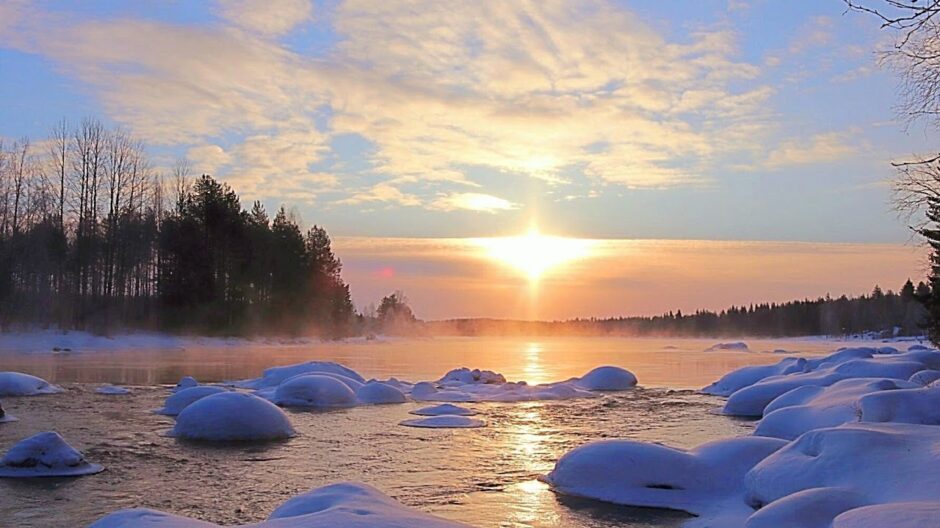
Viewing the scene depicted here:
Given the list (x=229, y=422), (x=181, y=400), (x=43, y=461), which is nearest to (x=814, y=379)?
(x=229, y=422)

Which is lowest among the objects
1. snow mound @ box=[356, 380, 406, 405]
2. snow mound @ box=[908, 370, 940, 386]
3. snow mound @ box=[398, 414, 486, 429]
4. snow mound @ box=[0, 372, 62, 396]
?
snow mound @ box=[398, 414, 486, 429]

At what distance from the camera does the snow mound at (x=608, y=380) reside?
85.5ft

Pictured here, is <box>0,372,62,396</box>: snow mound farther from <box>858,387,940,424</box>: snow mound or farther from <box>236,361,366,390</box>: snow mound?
<box>858,387,940,424</box>: snow mound

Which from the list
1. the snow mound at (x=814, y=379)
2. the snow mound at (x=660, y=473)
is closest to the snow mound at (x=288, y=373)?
the snow mound at (x=814, y=379)

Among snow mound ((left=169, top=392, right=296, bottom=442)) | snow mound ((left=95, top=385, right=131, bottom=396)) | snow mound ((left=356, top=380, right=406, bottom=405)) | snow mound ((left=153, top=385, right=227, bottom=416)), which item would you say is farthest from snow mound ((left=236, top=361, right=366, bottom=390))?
snow mound ((left=169, top=392, right=296, bottom=442))

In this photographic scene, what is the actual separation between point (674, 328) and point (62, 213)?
138569 millimetres

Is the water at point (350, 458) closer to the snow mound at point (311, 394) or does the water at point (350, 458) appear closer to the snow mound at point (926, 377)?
the snow mound at point (311, 394)

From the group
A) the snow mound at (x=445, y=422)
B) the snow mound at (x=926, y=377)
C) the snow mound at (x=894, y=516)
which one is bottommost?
the snow mound at (x=445, y=422)

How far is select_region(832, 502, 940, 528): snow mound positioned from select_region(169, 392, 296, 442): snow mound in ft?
34.6

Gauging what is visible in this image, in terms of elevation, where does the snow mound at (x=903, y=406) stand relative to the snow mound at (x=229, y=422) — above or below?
above

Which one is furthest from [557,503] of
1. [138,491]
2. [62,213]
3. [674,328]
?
[674,328]

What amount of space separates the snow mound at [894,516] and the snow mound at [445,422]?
10.8 m

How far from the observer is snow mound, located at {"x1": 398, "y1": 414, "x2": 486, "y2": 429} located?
16.3m

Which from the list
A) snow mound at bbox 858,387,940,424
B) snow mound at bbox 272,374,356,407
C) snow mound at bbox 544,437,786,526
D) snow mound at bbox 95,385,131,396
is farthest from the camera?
snow mound at bbox 95,385,131,396
